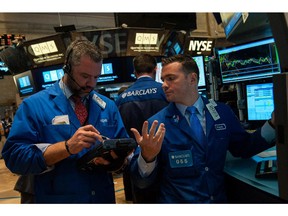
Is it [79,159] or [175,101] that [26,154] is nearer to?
[79,159]

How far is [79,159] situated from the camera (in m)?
1.55

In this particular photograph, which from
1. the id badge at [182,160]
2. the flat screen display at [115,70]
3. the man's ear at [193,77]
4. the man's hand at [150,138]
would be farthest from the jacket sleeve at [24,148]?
the flat screen display at [115,70]

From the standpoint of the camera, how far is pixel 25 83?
7.12 m

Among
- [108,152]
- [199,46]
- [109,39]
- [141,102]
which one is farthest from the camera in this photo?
[199,46]

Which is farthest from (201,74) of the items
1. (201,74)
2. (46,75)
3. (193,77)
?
(193,77)

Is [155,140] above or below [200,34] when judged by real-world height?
below

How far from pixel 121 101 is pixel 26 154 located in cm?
183

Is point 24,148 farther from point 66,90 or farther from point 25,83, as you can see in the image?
point 25,83

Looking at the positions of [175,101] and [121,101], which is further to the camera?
[121,101]

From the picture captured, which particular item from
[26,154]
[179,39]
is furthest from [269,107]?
[179,39]

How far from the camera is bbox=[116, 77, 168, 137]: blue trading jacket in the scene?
3088mm

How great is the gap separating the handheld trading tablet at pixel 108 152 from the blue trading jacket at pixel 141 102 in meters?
1.50

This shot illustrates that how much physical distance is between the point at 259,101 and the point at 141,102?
117 cm

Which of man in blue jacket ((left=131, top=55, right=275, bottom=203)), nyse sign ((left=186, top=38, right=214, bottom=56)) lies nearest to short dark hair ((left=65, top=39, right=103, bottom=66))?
man in blue jacket ((left=131, top=55, right=275, bottom=203))
